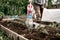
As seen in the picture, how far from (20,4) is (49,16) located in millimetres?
6619

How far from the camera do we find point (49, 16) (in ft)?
34.8

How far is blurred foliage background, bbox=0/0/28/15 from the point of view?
16.2m

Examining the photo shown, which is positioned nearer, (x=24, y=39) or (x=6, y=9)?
(x=24, y=39)

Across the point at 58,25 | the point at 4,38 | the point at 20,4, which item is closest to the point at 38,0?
the point at 20,4

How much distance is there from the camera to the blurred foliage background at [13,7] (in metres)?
16.2

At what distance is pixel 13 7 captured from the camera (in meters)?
16.9

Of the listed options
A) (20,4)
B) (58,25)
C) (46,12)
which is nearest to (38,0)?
(20,4)

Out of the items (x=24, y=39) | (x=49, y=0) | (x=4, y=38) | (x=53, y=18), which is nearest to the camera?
(x=24, y=39)

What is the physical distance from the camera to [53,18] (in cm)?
1052

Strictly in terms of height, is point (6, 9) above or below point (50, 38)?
below

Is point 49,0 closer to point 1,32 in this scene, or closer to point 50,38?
point 1,32

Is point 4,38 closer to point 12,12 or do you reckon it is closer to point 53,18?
point 53,18

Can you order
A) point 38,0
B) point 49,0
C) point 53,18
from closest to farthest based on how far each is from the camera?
point 53,18 → point 38,0 → point 49,0

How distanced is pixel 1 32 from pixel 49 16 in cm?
274
